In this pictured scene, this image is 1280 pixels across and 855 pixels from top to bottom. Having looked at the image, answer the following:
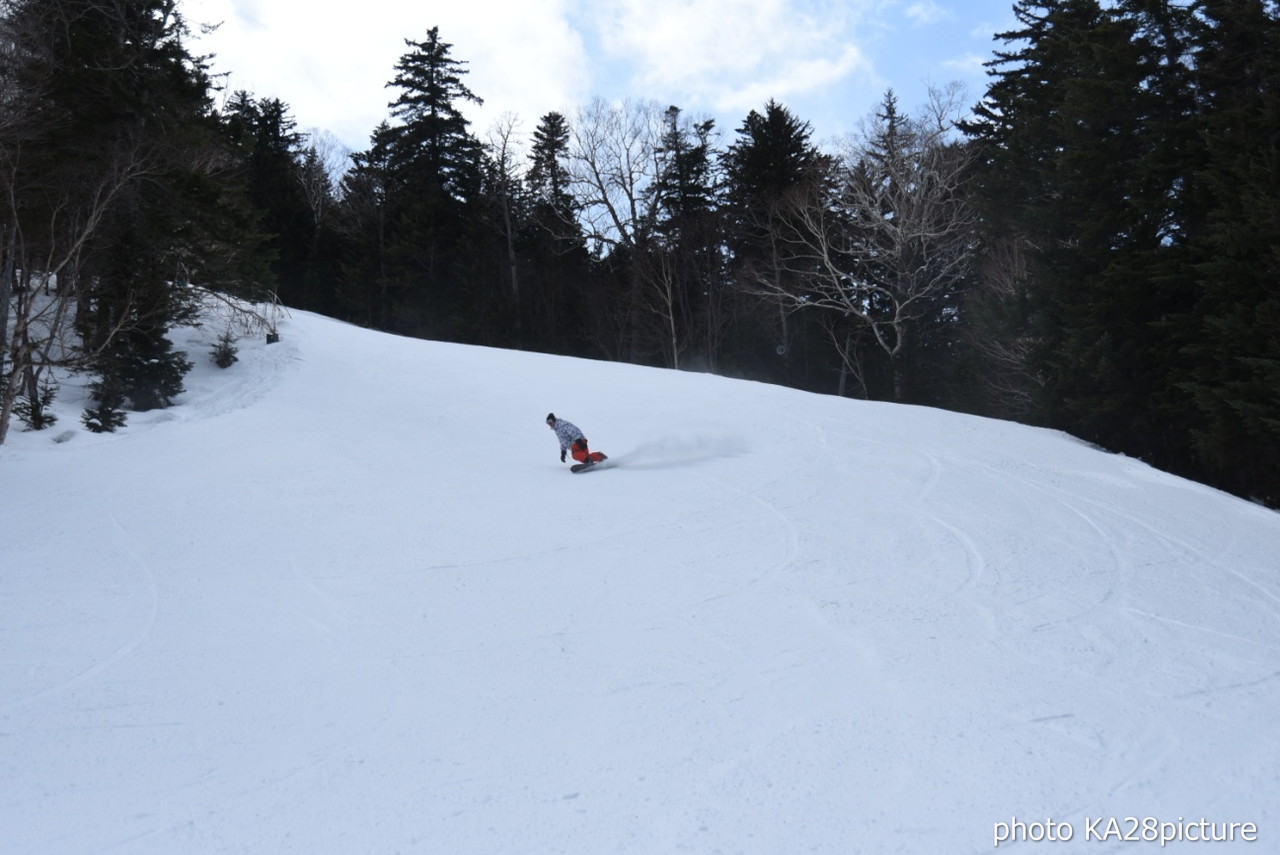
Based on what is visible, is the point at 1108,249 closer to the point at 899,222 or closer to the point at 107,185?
the point at 899,222

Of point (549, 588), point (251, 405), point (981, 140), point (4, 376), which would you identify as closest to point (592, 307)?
point (981, 140)

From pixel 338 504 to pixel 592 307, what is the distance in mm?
31704

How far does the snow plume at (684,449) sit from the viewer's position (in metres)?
14.2

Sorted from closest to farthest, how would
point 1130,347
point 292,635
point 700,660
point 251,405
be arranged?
1. point 700,660
2. point 292,635
3. point 251,405
4. point 1130,347

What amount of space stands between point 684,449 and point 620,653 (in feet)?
26.6

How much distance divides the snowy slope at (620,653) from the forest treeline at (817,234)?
3.77 metres

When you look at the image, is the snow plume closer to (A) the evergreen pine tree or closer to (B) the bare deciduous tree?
(A) the evergreen pine tree

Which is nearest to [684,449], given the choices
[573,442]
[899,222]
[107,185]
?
[573,442]

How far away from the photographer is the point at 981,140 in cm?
3112

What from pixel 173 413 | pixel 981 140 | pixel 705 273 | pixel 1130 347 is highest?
pixel 981 140

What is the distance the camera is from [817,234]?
31109mm

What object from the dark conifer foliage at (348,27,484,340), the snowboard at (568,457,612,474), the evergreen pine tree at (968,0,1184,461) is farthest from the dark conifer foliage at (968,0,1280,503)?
the dark conifer foliage at (348,27,484,340)

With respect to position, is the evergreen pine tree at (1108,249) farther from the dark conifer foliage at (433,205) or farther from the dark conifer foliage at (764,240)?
the dark conifer foliage at (433,205)

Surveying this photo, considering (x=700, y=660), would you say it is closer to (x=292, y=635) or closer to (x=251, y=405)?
(x=292, y=635)
